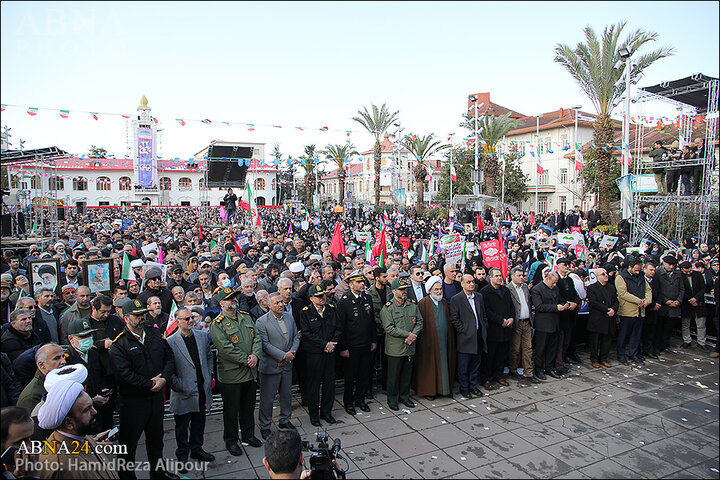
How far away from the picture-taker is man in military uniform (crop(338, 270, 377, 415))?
5926 mm

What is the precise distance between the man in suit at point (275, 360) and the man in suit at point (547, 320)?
4016 mm

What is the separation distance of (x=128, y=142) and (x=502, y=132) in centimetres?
5111

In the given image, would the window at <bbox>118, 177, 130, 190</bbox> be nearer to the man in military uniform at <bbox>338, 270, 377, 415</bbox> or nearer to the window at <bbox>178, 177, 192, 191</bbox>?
the window at <bbox>178, 177, 192, 191</bbox>

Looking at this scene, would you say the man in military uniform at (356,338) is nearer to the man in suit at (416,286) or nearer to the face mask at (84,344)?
the man in suit at (416,286)

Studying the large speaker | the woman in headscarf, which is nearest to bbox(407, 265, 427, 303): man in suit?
the woman in headscarf

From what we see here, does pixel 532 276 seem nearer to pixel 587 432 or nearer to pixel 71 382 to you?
pixel 587 432

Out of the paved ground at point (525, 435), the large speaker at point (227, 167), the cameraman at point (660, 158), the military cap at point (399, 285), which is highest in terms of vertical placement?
the large speaker at point (227, 167)

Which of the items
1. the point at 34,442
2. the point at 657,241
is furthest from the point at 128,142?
the point at 34,442

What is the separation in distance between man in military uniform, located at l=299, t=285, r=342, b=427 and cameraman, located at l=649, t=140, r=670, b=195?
17130 mm

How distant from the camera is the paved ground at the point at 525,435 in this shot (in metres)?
4.43

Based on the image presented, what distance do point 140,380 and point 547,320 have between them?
19.2 ft

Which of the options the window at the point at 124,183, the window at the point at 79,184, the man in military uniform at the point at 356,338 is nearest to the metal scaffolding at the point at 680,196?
the man in military uniform at the point at 356,338

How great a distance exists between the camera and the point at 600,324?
7738mm

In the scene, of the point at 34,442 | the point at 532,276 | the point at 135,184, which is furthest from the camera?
the point at 135,184
